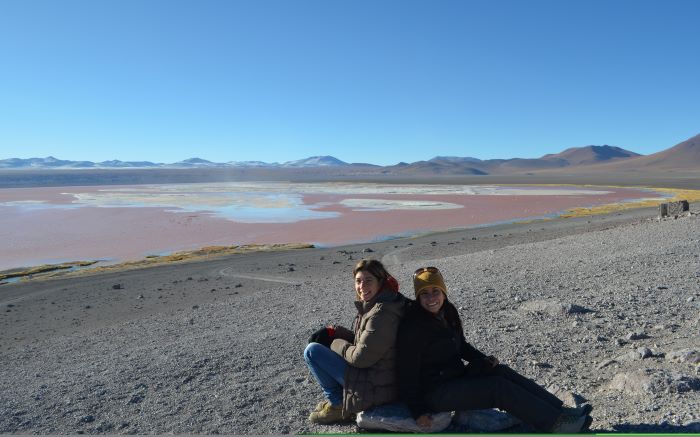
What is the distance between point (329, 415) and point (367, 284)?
1.06 meters

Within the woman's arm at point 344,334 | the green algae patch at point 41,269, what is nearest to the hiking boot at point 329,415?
the woman's arm at point 344,334

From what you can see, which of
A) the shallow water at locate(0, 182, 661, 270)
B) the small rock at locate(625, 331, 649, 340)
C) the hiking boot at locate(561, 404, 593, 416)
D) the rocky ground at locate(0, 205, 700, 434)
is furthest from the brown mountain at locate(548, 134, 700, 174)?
the hiking boot at locate(561, 404, 593, 416)

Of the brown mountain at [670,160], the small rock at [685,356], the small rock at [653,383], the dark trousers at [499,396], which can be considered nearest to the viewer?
the dark trousers at [499,396]

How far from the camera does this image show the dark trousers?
3338 millimetres

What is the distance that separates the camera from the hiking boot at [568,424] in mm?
3350

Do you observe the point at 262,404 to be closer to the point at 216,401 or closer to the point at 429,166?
the point at 216,401

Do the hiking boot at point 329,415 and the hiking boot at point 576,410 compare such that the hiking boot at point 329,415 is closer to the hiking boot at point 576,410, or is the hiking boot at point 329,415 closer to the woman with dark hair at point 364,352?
the woman with dark hair at point 364,352

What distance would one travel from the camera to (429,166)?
197 metres

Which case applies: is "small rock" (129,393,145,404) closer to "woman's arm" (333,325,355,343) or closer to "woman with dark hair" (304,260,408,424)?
"woman with dark hair" (304,260,408,424)

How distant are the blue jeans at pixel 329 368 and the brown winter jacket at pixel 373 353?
3.3 inches

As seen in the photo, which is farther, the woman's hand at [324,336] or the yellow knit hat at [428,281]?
the woman's hand at [324,336]

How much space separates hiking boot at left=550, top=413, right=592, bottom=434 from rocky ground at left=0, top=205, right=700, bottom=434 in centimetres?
34

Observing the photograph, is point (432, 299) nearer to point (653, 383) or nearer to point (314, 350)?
point (314, 350)

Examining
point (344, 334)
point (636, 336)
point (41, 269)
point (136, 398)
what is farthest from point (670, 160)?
point (344, 334)
